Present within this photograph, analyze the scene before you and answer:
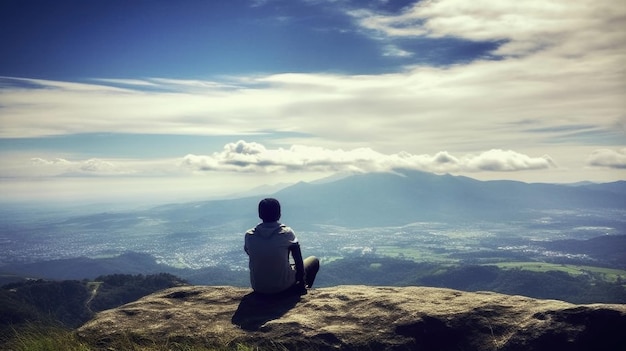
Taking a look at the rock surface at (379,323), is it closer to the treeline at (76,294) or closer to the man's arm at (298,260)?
the man's arm at (298,260)

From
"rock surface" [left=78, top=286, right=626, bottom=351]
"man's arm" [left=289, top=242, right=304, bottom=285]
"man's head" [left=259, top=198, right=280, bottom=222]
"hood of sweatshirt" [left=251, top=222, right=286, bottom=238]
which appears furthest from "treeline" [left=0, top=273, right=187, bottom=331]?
"man's head" [left=259, top=198, right=280, bottom=222]

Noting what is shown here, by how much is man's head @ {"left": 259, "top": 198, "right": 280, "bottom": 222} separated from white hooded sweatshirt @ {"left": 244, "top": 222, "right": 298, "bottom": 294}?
0.18m

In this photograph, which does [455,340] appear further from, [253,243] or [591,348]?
[253,243]

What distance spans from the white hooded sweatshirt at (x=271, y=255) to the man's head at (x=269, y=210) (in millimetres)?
176

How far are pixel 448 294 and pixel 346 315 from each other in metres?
3.63

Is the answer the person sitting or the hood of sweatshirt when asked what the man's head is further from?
the hood of sweatshirt

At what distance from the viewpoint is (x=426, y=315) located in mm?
10742

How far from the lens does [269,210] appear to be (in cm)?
1284

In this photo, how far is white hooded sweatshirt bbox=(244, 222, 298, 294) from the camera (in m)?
12.6

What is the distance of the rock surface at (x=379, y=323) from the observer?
9.26 meters

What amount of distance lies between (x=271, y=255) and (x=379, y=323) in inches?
151

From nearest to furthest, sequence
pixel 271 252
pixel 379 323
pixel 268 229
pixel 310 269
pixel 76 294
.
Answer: pixel 379 323, pixel 271 252, pixel 268 229, pixel 310 269, pixel 76 294

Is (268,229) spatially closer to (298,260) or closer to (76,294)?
(298,260)

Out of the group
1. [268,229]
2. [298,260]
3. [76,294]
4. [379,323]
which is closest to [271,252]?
[268,229]
